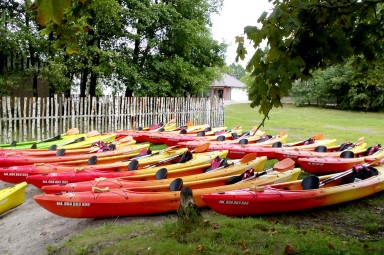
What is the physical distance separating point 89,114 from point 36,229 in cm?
820

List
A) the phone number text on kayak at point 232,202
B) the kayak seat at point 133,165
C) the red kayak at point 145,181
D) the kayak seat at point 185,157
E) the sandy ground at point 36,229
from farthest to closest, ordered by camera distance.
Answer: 1. the kayak seat at point 185,157
2. the kayak seat at point 133,165
3. the red kayak at point 145,181
4. the phone number text on kayak at point 232,202
5. the sandy ground at point 36,229

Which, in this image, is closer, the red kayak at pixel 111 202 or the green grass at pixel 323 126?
the red kayak at pixel 111 202

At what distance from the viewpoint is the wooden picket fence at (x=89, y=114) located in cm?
1183

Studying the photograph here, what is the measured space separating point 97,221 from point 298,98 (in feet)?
125

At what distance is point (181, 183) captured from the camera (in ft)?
20.6

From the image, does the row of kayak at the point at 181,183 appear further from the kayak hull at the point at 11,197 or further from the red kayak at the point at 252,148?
the red kayak at the point at 252,148

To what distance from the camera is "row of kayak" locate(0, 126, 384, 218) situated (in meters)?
5.66

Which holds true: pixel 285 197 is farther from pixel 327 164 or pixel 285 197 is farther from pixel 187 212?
pixel 327 164

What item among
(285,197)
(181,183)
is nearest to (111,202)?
(181,183)

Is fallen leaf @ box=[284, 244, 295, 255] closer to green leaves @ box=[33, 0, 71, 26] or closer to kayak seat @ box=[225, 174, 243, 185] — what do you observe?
kayak seat @ box=[225, 174, 243, 185]

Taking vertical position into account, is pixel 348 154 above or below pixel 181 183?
above

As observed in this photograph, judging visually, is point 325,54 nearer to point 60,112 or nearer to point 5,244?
point 5,244

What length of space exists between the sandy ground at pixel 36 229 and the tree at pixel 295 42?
340cm

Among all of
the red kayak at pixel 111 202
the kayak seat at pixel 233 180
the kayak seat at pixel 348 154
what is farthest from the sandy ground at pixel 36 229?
the kayak seat at pixel 348 154
